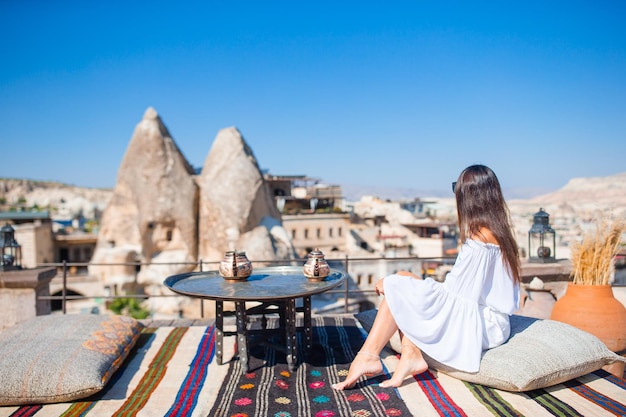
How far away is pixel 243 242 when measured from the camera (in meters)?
19.8

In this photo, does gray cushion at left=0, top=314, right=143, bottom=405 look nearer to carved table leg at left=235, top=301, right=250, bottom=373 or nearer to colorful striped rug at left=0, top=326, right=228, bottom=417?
colorful striped rug at left=0, top=326, right=228, bottom=417

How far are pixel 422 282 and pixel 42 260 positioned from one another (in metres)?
37.4

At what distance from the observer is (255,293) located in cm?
377

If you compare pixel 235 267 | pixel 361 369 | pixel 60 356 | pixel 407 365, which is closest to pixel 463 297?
pixel 407 365

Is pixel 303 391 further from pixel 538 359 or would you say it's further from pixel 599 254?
pixel 599 254

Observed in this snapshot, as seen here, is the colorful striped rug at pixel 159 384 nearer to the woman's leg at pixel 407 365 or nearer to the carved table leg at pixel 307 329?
the carved table leg at pixel 307 329

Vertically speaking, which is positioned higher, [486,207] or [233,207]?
[486,207]

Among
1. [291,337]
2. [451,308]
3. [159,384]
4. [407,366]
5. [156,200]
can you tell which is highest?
[156,200]

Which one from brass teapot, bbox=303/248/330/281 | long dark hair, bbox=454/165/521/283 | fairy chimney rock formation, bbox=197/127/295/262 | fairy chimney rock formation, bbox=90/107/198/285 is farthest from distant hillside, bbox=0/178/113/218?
long dark hair, bbox=454/165/521/283

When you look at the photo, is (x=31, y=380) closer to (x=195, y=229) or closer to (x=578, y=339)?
(x=578, y=339)

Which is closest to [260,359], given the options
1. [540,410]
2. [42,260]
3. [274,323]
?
[274,323]

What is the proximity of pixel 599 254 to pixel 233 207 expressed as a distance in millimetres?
16075

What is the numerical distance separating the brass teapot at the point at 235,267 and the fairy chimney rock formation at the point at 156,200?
16.0m

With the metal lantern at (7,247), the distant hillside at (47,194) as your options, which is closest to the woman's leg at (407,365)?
the metal lantern at (7,247)
